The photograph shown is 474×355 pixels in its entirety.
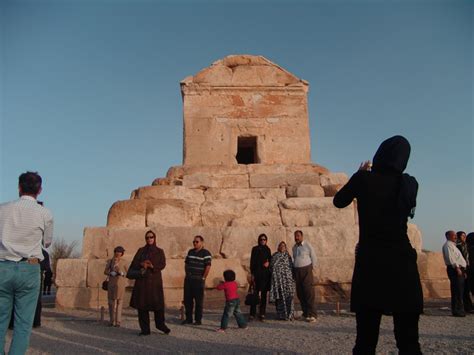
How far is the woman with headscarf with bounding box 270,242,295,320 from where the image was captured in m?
7.23

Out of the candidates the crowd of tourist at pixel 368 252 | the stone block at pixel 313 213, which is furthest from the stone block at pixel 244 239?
the crowd of tourist at pixel 368 252

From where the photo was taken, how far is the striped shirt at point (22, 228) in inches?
133

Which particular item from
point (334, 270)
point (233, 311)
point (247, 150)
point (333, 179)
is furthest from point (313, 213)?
point (247, 150)

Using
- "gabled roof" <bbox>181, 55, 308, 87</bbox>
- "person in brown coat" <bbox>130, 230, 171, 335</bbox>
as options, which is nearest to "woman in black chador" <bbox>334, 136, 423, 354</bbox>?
"person in brown coat" <bbox>130, 230, 171, 335</bbox>

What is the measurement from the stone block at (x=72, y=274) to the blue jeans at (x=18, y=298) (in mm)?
5258

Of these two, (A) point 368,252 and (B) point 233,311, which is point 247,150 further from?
(A) point 368,252

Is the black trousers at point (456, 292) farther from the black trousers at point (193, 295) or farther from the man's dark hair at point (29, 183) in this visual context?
the man's dark hair at point (29, 183)

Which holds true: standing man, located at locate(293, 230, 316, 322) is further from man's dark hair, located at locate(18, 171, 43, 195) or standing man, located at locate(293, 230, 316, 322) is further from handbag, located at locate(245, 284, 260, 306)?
man's dark hair, located at locate(18, 171, 43, 195)

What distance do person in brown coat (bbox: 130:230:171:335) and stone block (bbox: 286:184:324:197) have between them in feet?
14.9

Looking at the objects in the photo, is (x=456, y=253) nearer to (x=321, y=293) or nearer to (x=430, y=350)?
(x=321, y=293)

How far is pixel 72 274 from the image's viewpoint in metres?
8.51

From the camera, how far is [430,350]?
4660mm

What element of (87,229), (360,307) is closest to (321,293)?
(87,229)

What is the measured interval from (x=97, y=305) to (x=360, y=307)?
672 centimetres
